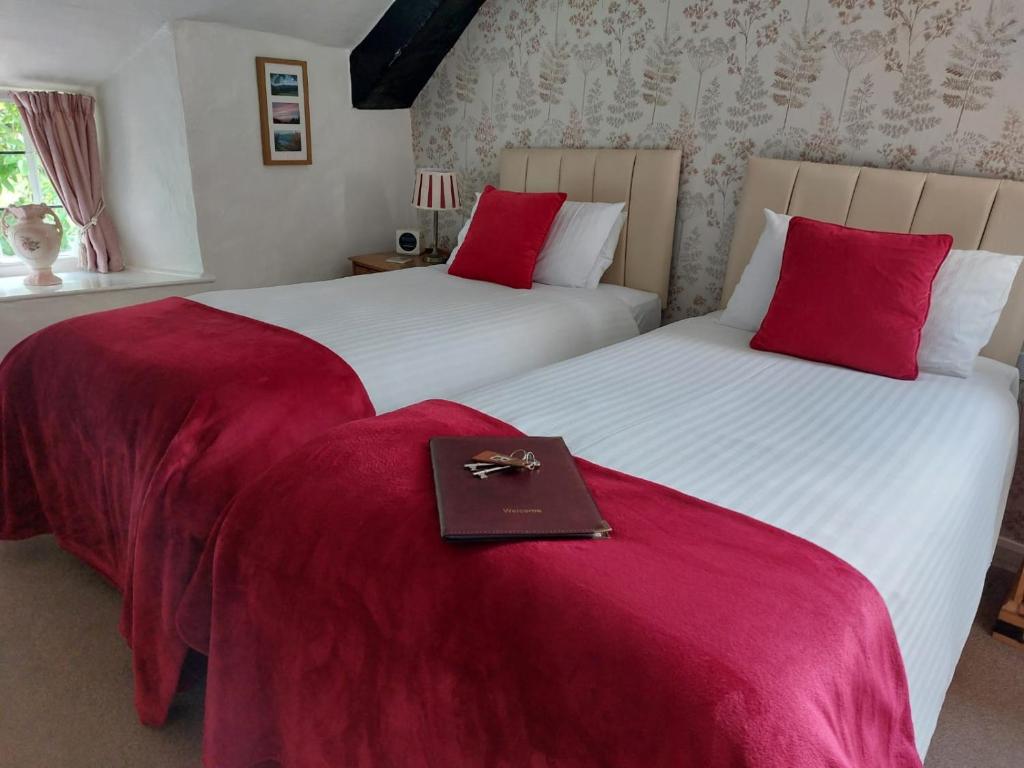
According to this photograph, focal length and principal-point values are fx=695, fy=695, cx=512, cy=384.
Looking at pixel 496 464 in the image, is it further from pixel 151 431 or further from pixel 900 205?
pixel 900 205

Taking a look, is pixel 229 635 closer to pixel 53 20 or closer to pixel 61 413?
pixel 61 413

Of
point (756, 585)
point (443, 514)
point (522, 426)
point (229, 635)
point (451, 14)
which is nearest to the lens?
point (756, 585)

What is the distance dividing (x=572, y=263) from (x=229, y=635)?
6.66 ft

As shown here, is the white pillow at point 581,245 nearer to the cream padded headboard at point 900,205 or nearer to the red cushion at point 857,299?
the cream padded headboard at point 900,205

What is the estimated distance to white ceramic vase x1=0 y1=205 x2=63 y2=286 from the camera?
10.2 ft

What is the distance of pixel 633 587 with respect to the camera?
94 cm

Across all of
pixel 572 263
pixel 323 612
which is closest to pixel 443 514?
pixel 323 612

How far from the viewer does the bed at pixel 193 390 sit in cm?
154

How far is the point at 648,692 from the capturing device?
0.82 meters

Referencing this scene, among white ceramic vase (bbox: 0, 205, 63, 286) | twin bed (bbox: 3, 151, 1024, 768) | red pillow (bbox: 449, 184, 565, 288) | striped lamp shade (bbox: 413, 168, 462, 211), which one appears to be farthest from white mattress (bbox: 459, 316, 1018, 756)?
white ceramic vase (bbox: 0, 205, 63, 286)

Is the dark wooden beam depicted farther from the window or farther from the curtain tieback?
the window

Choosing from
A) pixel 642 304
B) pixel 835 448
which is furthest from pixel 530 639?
pixel 642 304

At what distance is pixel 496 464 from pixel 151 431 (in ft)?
3.05

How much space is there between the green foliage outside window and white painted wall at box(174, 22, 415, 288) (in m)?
0.84
